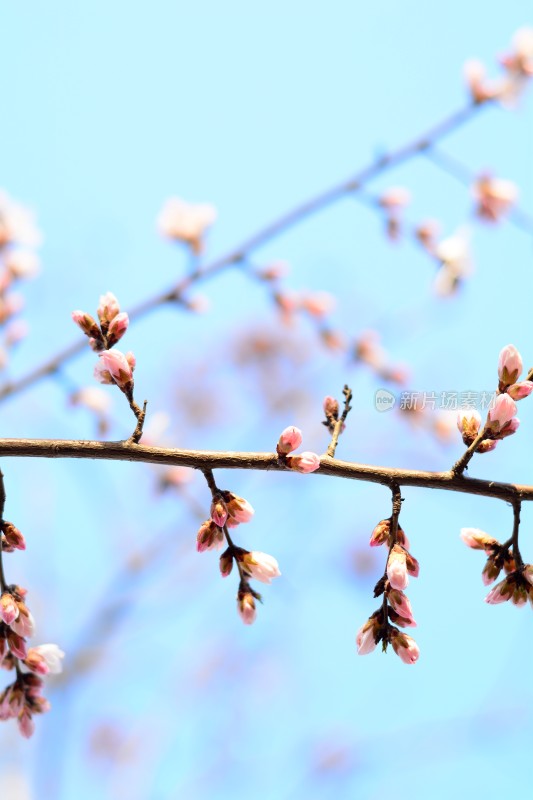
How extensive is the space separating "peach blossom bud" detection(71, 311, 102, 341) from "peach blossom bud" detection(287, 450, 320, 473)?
72cm

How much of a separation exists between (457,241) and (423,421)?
1.17 m

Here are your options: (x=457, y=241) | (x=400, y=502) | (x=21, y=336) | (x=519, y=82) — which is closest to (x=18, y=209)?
(x=21, y=336)

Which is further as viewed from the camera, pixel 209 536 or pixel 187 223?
pixel 187 223

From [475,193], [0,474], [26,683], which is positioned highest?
[475,193]

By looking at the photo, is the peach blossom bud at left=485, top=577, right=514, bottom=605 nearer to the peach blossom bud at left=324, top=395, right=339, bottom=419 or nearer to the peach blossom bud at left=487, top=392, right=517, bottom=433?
the peach blossom bud at left=487, top=392, right=517, bottom=433

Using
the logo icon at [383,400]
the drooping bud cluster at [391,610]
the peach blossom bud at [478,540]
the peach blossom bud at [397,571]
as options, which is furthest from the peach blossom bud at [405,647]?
the logo icon at [383,400]

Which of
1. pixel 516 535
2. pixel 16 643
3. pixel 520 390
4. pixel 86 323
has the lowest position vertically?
pixel 16 643

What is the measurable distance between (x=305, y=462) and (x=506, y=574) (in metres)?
0.63

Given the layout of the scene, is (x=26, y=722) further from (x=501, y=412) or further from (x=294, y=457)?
(x=501, y=412)

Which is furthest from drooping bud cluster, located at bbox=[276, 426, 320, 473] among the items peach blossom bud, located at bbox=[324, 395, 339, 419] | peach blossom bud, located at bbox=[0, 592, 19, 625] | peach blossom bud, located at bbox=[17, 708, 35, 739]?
peach blossom bud, located at bbox=[17, 708, 35, 739]

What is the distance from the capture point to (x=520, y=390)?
1772 millimetres

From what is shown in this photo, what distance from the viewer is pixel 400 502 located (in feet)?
5.48

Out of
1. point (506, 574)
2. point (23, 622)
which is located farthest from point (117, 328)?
point (506, 574)

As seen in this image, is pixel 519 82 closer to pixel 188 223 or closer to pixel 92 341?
pixel 188 223
